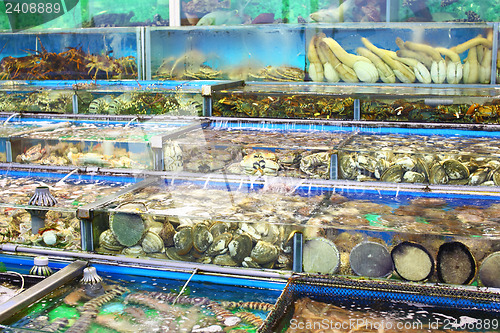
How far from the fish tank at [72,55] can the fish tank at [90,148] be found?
219 cm

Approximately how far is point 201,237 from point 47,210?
0.56 m

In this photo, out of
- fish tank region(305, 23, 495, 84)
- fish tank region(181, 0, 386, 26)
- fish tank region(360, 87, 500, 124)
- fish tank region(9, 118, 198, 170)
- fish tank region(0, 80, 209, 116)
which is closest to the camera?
fish tank region(9, 118, 198, 170)

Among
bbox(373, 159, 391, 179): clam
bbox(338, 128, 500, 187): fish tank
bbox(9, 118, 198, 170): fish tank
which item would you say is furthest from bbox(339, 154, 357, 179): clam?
bbox(9, 118, 198, 170): fish tank

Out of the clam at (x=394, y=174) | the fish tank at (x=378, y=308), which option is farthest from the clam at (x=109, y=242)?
the clam at (x=394, y=174)

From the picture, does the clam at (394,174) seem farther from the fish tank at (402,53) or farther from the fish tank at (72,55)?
the fish tank at (72,55)

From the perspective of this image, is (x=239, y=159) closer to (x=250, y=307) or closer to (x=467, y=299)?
(x=250, y=307)

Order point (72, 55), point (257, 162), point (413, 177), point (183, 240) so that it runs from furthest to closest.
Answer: point (72, 55) < point (257, 162) < point (413, 177) < point (183, 240)

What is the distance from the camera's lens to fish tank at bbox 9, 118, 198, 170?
2848 mm

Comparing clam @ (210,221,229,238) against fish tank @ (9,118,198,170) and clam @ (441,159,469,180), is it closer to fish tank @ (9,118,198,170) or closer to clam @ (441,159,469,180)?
fish tank @ (9,118,198,170)

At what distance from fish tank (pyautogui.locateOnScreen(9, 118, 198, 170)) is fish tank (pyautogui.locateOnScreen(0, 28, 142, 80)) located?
2.19m

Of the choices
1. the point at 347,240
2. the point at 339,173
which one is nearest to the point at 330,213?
the point at 347,240

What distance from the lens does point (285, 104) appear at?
3803mm

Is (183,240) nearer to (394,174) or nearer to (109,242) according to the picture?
(109,242)

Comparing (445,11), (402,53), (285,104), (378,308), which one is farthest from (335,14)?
(378,308)
